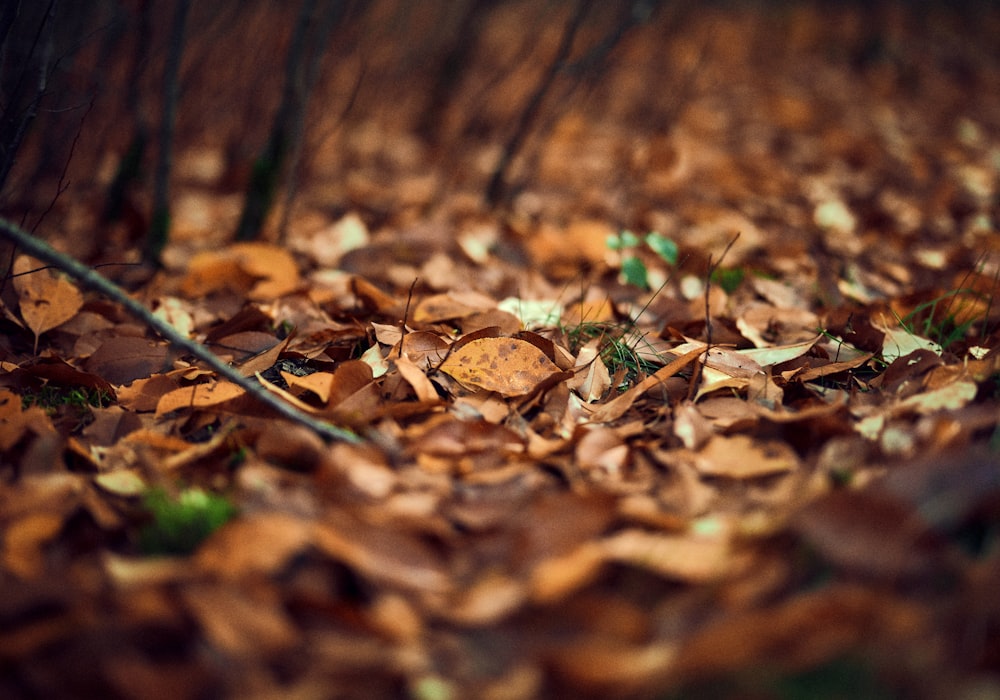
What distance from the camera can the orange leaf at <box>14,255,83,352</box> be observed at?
1664 mm

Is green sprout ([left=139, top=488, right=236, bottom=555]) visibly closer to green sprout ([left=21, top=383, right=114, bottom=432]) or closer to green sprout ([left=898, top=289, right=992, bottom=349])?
green sprout ([left=21, top=383, right=114, bottom=432])

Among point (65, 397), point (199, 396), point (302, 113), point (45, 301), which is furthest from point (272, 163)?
point (199, 396)

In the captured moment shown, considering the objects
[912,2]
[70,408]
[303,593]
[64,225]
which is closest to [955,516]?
[303,593]

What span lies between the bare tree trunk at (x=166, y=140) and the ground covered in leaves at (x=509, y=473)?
0.07 meters

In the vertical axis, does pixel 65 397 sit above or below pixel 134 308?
below

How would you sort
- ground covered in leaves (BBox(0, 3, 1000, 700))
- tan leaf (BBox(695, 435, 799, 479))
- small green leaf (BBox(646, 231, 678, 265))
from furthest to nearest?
small green leaf (BBox(646, 231, 678, 265)) < tan leaf (BBox(695, 435, 799, 479)) < ground covered in leaves (BBox(0, 3, 1000, 700))

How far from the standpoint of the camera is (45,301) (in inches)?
66.6

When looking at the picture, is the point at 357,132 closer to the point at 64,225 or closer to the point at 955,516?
the point at 64,225

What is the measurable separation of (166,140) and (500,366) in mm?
1393

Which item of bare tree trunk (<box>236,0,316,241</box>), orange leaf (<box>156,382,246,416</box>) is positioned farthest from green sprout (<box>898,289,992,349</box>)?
bare tree trunk (<box>236,0,316,241</box>)

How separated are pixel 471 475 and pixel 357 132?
302 centimetres

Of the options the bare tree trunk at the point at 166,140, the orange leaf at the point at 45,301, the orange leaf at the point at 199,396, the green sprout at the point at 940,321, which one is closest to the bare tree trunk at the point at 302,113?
the bare tree trunk at the point at 166,140

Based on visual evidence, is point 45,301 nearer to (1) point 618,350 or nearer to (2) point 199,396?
(2) point 199,396

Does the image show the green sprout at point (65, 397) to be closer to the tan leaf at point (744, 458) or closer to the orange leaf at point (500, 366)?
the orange leaf at point (500, 366)
